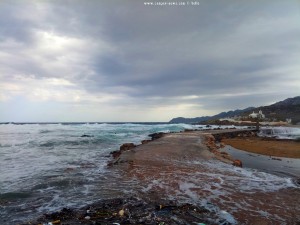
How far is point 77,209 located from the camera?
727 cm

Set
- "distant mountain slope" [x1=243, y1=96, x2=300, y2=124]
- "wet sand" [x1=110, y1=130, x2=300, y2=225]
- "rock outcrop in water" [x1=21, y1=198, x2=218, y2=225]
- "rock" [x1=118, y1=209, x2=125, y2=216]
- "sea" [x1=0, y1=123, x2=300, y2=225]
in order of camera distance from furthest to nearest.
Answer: "distant mountain slope" [x1=243, y1=96, x2=300, y2=124] < "sea" [x1=0, y1=123, x2=300, y2=225] < "wet sand" [x1=110, y1=130, x2=300, y2=225] < "rock" [x1=118, y1=209, x2=125, y2=216] < "rock outcrop in water" [x1=21, y1=198, x2=218, y2=225]

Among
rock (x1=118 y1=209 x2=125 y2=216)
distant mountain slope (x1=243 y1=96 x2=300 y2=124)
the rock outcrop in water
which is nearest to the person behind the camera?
the rock outcrop in water

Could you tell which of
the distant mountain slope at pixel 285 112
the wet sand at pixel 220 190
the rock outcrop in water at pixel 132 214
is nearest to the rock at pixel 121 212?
the rock outcrop in water at pixel 132 214

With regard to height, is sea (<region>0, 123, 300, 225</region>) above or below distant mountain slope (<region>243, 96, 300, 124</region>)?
below

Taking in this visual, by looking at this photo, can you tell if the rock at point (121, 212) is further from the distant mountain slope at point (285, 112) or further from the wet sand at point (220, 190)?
the distant mountain slope at point (285, 112)

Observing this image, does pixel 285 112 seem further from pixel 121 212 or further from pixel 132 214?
pixel 121 212

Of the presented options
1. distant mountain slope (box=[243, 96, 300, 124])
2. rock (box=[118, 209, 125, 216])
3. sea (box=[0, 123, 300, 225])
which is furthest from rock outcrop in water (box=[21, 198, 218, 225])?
distant mountain slope (box=[243, 96, 300, 124])

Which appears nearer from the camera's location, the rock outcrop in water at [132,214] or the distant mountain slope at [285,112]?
the rock outcrop in water at [132,214]

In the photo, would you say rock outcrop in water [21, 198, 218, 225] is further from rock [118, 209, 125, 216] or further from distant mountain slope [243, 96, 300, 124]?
distant mountain slope [243, 96, 300, 124]

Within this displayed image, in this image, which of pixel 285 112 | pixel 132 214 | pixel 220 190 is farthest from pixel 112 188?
pixel 285 112

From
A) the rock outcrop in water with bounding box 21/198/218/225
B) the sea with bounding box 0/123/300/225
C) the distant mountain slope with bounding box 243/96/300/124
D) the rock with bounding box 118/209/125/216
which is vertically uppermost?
the distant mountain slope with bounding box 243/96/300/124

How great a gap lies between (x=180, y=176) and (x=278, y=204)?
4.55 metres

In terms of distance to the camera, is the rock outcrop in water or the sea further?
the sea

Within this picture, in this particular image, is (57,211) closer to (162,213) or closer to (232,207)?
(162,213)
